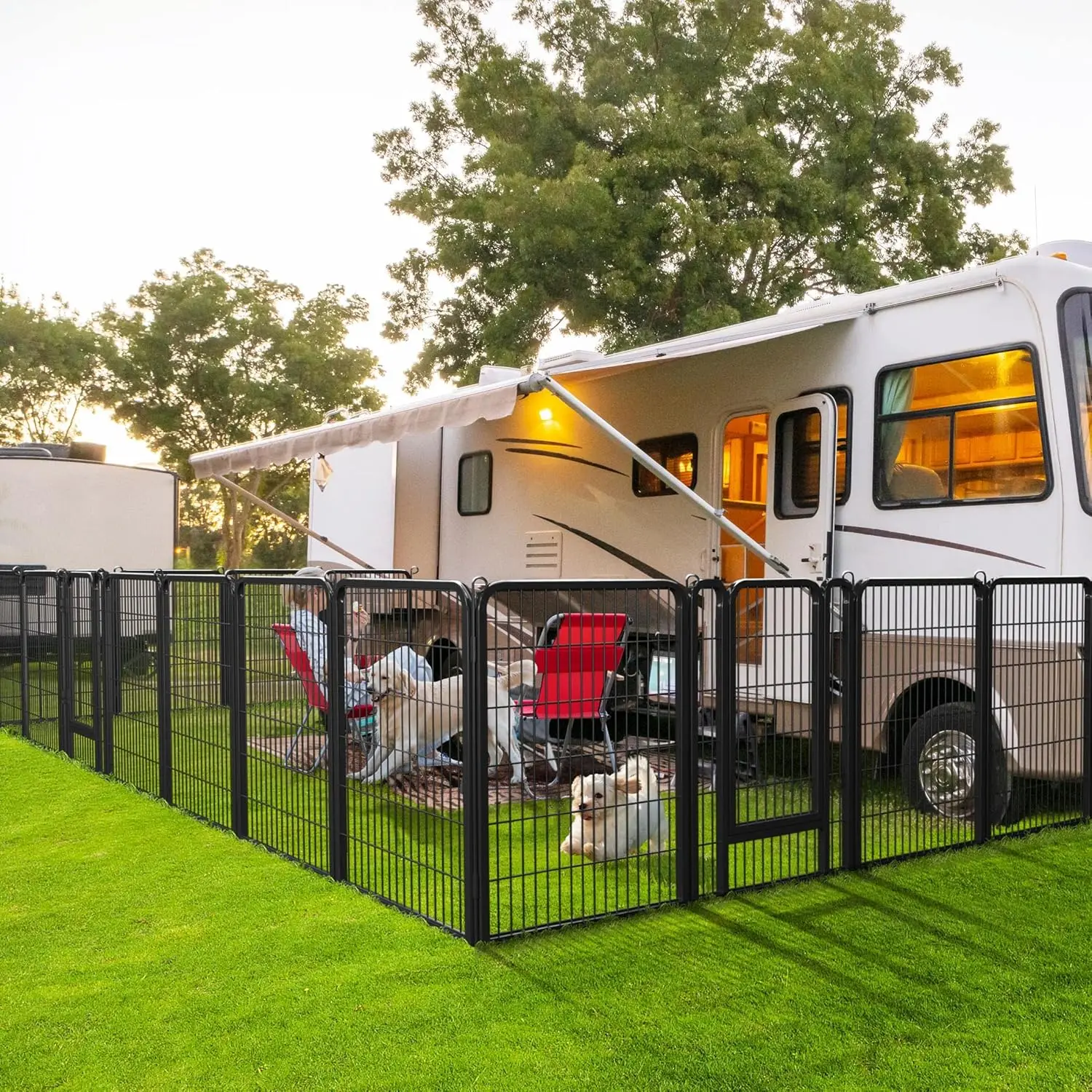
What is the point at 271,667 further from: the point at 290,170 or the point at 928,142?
the point at 928,142

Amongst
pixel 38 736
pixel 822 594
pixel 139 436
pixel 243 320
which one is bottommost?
pixel 38 736

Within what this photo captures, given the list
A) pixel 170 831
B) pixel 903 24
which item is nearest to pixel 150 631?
pixel 170 831

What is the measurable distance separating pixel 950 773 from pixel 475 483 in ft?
17.9

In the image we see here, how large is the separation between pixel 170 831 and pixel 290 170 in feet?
52.3

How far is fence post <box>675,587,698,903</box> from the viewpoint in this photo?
418 cm

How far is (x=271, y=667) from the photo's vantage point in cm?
490

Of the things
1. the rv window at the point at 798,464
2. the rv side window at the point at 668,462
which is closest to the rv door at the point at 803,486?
the rv window at the point at 798,464

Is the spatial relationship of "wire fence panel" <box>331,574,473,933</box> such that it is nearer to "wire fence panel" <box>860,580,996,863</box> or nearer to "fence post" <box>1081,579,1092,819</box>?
"wire fence panel" <box>860,580,996,863</box>

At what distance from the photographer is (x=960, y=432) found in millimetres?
5895

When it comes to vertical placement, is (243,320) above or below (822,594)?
above

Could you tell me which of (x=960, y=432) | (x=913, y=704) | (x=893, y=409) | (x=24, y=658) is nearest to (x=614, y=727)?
(x=913, y=704)

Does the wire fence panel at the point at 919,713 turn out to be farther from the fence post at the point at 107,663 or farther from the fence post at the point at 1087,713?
the fence post at the point at 107,663

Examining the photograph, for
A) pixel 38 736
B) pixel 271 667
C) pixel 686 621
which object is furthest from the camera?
pixel 38 736

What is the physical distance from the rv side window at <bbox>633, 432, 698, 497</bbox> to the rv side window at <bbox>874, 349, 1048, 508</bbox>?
150 centimetres
